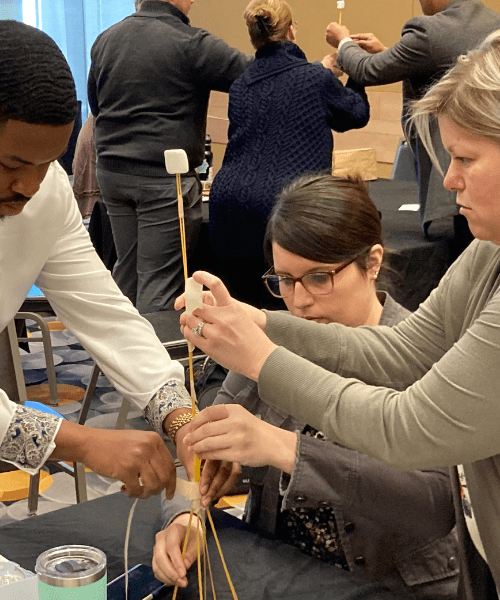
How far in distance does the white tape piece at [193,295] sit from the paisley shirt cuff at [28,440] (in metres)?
0.41

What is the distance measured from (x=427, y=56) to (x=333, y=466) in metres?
1.81

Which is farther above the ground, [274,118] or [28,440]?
[274,118]

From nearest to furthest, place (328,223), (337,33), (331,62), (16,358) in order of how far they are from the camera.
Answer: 1. (328,223)
2. (16,358)
3. (337,33)
4. (331,62)

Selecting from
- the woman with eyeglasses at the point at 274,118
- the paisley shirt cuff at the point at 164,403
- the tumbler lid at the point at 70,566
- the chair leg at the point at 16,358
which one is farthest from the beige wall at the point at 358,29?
the tumbler lid at the point at 70,566

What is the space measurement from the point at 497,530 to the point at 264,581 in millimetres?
326

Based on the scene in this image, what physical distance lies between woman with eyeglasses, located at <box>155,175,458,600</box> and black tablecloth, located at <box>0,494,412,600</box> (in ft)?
0.18

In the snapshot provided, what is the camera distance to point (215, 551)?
1.19 m

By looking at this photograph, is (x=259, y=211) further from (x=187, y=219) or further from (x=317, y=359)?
(x=317, y=359)

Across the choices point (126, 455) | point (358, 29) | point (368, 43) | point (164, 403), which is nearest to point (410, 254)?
point (368, 43)


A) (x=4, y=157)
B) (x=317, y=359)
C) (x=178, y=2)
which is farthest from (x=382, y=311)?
(x=178, y=2)

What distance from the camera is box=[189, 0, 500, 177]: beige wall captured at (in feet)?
18.6

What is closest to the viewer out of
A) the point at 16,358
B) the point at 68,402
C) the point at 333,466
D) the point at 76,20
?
the point at 333,466

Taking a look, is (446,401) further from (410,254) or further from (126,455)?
(410,254)

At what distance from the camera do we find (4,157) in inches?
41.3
